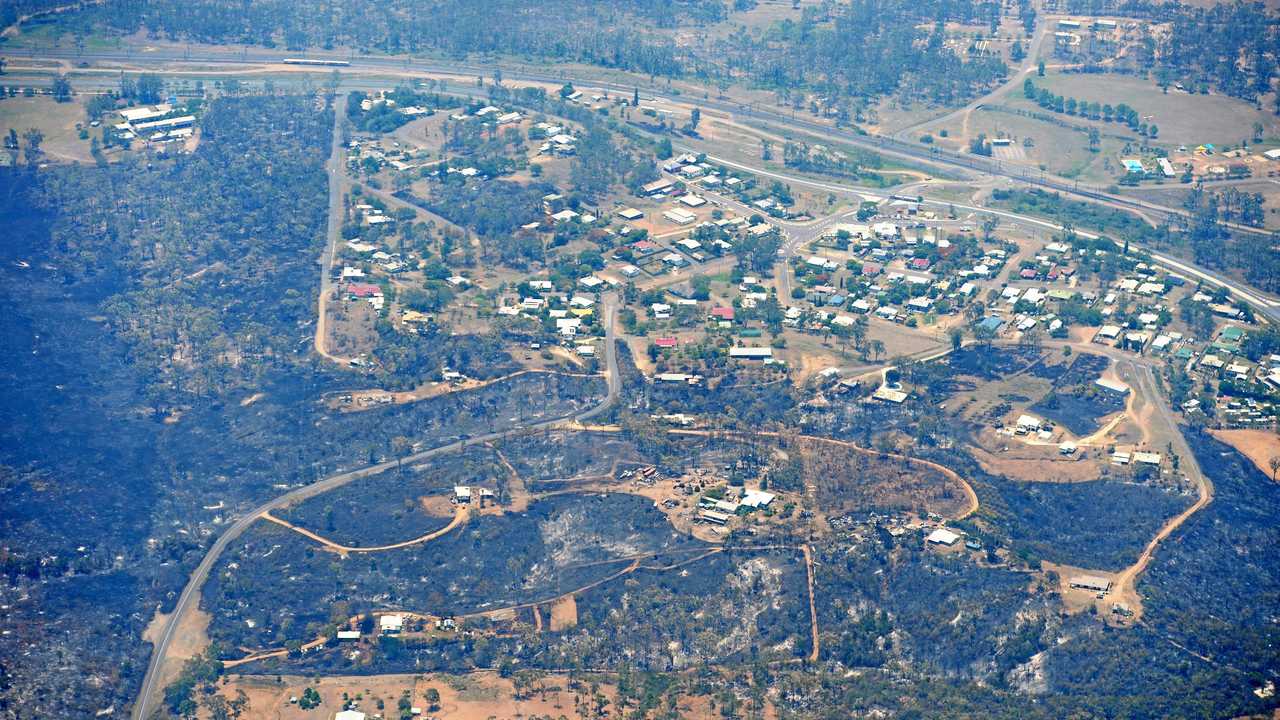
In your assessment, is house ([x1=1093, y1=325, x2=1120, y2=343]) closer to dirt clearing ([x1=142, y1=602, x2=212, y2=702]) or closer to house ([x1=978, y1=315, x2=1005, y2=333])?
house ([x1=978, y1=315, x2=1005, y2=333])

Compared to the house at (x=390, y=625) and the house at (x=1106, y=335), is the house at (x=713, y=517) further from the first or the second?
the house at (x=1106, y=335)

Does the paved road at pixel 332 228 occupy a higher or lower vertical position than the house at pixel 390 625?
higher

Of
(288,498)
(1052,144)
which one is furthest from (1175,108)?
(288,498)

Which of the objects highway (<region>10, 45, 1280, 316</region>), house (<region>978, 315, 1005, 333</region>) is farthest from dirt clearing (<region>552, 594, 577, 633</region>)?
highway (<region>10, 45, 1280, 316</region>)

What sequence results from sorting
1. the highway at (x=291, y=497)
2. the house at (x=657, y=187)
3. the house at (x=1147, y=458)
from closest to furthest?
the highway at (x=291, y=497), the house at (x=1147, y=458), the house at (x=657, y=187)

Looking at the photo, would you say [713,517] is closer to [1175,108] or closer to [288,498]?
[288,498]

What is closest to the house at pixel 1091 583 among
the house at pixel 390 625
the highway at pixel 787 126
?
the house at pixel 390 625

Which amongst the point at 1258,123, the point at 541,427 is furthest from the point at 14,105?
the point at 1258,123
